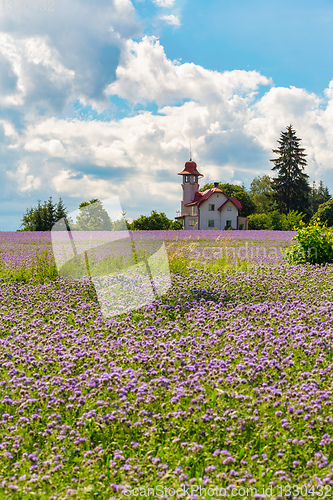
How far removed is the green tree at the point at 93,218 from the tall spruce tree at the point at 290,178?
177ft

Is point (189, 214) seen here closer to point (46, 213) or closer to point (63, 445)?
point (46, 213)

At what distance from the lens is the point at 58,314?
266 inches

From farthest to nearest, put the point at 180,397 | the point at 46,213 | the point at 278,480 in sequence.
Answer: the point at 46,213, the point at 180,397, the point at 278,480

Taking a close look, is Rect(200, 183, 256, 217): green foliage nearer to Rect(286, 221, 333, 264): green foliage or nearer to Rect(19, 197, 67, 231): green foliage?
Rect(19, 197, 67, 231): green foliage

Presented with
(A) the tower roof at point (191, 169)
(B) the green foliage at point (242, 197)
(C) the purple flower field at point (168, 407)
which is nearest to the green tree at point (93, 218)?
(C) the purple flower field at point (168, 407)

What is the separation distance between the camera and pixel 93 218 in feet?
31.2

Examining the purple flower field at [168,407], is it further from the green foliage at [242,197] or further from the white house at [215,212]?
the green foliage at [242,197]

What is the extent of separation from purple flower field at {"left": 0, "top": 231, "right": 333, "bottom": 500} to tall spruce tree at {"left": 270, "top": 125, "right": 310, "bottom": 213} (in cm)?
5765

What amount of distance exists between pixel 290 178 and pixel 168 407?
203 feet

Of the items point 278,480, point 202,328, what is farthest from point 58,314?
point 278,480

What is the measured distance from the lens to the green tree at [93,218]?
8.69 meters

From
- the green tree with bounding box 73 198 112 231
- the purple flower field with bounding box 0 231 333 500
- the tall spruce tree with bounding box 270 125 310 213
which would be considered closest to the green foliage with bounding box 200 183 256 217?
the tall spruce tree with bounding box 270 125 310 213

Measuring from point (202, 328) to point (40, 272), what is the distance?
19.6 ft

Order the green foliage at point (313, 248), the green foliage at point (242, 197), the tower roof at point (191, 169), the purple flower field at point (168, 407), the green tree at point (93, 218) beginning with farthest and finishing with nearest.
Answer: the green foliage at point (242, 197)
the tower roof at point (191, 169)
the green foliage at point (313, 248)
the green tree at point (93, 218)
the purple flower field at point (168, 407)
